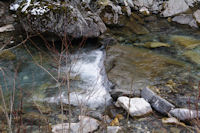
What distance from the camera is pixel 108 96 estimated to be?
4.75m

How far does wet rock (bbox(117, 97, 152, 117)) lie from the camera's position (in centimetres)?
394

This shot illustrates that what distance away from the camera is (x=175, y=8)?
39.6 ft

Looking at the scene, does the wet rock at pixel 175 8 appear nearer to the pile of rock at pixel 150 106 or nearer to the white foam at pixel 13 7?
the white foam at pixel 13 7

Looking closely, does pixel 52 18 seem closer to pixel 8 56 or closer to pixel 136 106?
pixel 8 56

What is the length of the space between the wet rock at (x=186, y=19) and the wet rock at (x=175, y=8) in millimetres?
758

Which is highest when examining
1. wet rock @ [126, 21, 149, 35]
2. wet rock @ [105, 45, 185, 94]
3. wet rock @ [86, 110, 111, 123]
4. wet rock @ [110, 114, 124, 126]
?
wet rock @ [126, 21, 149, 35]

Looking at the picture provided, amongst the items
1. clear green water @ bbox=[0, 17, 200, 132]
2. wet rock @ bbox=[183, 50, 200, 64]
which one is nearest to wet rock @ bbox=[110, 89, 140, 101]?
clear green water @ bbox=[0, 17, 200, 132]

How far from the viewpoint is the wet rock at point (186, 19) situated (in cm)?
1040

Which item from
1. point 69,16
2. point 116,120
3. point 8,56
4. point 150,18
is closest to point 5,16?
point 8,56

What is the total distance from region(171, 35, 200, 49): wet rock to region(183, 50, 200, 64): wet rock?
1.93 ft

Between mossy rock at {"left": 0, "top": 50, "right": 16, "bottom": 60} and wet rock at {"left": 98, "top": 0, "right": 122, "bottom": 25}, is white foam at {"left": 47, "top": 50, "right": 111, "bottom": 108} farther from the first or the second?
wet rock at {"left": 98, "top": 0, "right": 122, "bottom": 25}

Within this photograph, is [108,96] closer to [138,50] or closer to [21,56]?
[138,50]

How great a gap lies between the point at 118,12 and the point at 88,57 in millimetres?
5100

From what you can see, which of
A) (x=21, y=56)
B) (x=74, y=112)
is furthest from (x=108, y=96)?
→ (x=21, y=56)
